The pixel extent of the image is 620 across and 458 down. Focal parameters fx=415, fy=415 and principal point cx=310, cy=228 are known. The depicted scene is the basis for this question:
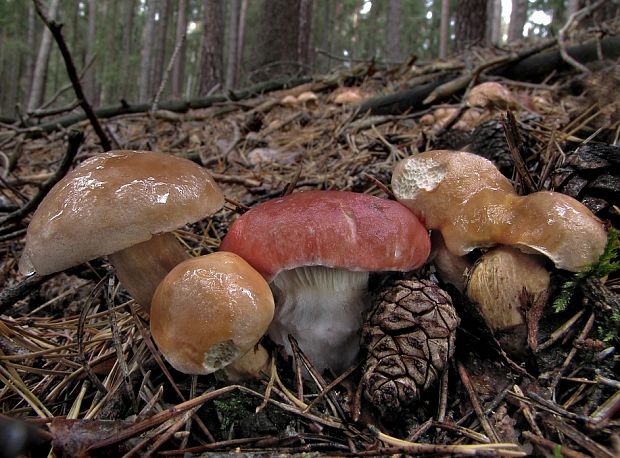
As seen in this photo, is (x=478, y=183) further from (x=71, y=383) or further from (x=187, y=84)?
(x=187, y=84)

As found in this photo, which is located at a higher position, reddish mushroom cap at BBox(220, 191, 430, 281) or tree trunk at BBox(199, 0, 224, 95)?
tree trunk at BBox(199, 0, 224, 95)

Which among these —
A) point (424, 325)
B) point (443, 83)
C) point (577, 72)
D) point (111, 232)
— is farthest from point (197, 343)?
point (577, 72)

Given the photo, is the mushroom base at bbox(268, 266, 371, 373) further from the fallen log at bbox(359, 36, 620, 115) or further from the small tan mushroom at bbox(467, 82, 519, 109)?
the fallen log at bbox(359, 36, 620, 115)

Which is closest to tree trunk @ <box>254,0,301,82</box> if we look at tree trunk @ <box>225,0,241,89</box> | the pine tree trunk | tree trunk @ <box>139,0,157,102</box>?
the pine tree trunk

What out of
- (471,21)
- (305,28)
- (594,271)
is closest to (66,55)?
(594,271)

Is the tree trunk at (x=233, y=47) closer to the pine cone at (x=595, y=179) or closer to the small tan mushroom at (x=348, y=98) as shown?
the small tan mushroom at (x=348, y=98)

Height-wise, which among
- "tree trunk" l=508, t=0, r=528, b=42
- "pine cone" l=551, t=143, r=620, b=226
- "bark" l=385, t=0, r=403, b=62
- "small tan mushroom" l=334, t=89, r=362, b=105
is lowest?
"pine cone" l=551, t=143, r=620, b=226
